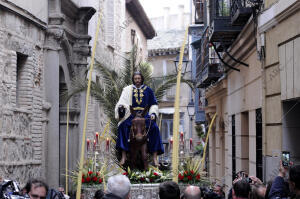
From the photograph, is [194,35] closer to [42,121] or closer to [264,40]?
[42,121]

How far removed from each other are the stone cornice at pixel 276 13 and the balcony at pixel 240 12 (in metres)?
1.10

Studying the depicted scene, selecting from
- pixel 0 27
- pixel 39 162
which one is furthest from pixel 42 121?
pixel 0 27

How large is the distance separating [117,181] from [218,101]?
14741mm

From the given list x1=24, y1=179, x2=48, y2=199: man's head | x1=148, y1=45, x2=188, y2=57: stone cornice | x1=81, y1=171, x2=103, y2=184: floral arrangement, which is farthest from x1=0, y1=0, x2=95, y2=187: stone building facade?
x1=148, y1=45, x2=188, y2=57: stone cornice

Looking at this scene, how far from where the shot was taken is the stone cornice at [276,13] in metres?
8.57

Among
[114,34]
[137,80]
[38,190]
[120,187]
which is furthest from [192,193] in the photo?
[114,34]

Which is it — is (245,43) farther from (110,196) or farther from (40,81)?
(110,196)

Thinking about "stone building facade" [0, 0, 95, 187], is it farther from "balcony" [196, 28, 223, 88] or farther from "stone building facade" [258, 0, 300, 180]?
"stone building facade" [258, 0, 300, 180]

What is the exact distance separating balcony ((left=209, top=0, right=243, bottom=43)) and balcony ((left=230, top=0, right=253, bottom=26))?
0.55 meters

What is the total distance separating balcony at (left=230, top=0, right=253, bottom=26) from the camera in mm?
11891

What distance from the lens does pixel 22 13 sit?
16859 millimetres

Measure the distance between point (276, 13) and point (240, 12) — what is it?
259cm

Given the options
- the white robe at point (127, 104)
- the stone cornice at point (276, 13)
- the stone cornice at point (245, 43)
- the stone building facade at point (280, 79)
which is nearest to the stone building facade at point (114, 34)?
the stone cornice at point (245, 43)

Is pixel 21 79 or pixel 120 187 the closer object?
pixel 120 187
